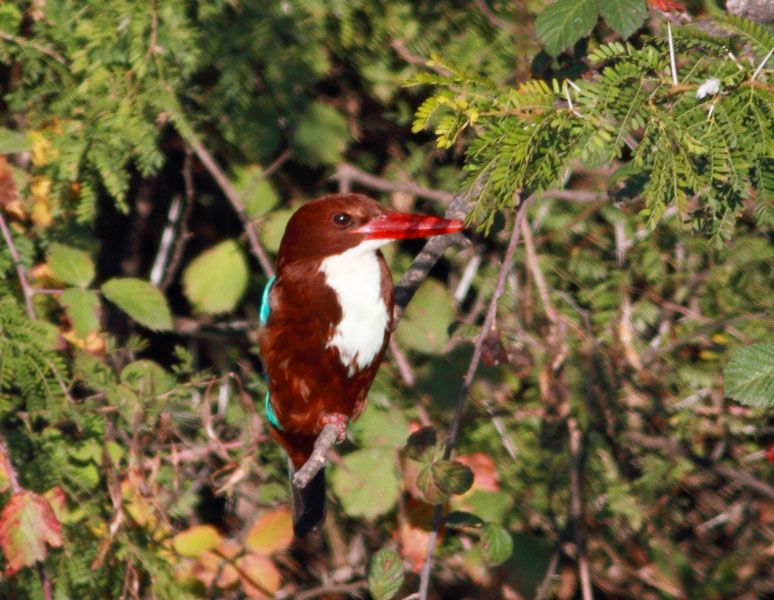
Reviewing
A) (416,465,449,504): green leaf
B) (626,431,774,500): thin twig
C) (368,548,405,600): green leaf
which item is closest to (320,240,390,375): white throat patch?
(416,465,449,504): green leaf

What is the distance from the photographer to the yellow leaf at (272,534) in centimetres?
298

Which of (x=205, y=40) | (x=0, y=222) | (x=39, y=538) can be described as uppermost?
(x=205, y=40)

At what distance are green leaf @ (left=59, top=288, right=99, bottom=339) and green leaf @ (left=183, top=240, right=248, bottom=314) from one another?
38 centimetres

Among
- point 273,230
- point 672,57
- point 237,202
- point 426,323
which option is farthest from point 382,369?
point 672,57

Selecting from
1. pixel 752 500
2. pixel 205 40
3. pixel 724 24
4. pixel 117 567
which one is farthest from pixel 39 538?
pixel 752 500

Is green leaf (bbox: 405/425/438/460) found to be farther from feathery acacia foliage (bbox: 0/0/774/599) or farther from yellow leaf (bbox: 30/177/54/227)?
yellow leaf (bbox: 30/177/54/227)

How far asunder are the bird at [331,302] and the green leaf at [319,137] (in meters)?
0.70

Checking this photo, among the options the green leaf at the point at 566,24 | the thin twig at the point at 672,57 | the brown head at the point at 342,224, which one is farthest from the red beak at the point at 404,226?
the thin twig at the point at 672,57

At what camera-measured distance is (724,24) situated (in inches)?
65.4

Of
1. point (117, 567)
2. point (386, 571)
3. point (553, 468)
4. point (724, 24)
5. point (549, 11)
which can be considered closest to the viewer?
point (724, 24)

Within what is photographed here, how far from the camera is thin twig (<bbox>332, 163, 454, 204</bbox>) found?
10.2ft

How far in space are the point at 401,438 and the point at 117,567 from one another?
0.81m

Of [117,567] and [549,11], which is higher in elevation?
[549,11]

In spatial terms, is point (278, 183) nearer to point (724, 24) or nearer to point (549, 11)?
point (549, 11)
